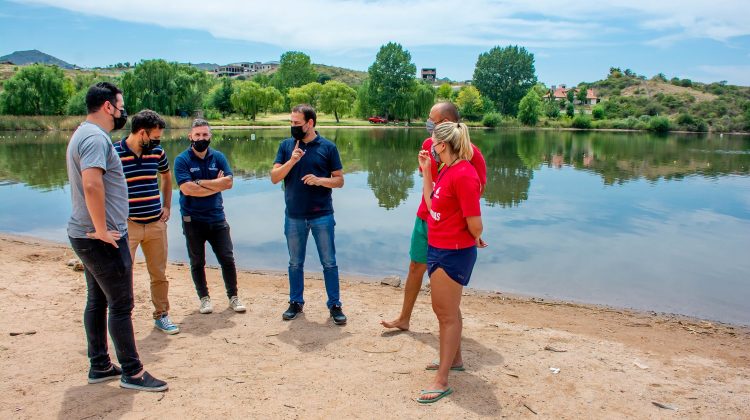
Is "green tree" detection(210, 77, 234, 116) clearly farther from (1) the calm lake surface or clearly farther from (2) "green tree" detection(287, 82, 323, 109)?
(1) the calm lake surface

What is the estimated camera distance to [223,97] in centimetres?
7706

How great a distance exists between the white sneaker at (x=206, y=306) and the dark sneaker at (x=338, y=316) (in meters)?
1.31

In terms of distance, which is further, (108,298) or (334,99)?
(334,99)

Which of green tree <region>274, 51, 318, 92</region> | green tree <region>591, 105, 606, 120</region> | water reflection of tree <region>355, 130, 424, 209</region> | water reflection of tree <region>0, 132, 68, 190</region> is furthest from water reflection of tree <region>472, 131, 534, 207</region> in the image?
green tree <region>274, 51, 318, 92</region>

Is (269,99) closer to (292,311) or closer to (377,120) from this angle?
(377,120)

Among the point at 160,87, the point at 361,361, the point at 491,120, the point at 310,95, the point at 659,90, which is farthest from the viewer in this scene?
the point at 659,90

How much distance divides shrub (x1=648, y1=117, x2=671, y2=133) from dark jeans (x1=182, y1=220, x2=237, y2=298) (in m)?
80.6

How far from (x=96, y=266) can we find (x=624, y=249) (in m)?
9.56

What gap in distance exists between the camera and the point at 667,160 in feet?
101

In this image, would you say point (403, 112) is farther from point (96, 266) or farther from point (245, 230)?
point (96, 266)

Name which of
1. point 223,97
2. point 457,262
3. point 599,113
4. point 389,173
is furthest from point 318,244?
point 599,113

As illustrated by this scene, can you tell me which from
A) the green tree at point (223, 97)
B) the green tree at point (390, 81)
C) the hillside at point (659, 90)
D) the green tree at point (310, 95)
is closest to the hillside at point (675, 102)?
the hillside at point (659, 90)

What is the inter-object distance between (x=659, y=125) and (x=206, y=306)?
8125 centimetres

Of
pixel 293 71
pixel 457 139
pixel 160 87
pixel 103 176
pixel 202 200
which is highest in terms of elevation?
pixel 293 71
